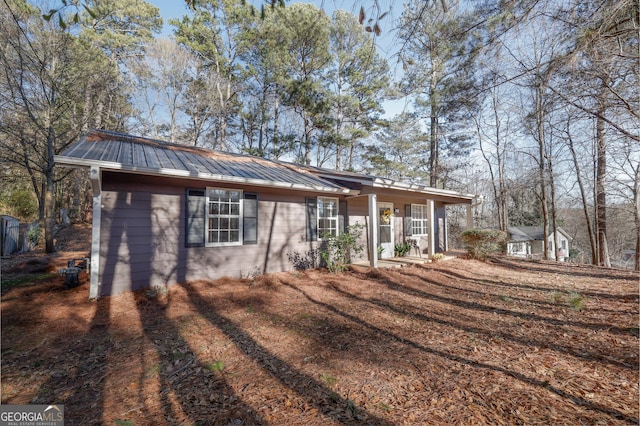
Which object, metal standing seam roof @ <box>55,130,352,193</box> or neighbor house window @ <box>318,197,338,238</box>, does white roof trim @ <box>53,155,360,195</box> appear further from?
neighbor house window @ <box>318,197,338,238</box>

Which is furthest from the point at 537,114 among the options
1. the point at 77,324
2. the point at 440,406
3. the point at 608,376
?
the point at 77,324

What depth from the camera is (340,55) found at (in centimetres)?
1580

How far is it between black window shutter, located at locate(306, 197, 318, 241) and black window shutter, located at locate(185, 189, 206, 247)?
292 centimetres

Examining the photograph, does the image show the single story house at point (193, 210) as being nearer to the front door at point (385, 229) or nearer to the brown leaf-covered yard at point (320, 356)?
the brown leaf-covered yard at point (320, 356)

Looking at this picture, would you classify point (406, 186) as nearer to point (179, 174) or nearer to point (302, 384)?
point (179, 174)

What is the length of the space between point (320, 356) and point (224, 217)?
14.1 feet

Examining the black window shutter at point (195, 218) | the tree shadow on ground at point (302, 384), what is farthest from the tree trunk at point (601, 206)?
the black window shutter at point (195, 218)

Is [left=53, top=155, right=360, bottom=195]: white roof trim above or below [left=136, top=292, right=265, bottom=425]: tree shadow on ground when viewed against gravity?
above

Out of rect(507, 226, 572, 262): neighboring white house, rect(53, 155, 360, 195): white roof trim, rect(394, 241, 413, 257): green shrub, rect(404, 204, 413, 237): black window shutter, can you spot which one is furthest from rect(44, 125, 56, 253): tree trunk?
rect(507, 226, 572, 262): neighboring white house

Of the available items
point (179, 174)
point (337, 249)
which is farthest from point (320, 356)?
point (337, 249)

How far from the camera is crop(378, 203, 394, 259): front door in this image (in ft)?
33.7

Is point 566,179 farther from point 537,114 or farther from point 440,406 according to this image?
point 440,406

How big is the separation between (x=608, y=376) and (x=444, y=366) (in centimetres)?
150

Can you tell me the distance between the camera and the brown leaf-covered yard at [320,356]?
7.34 ft
